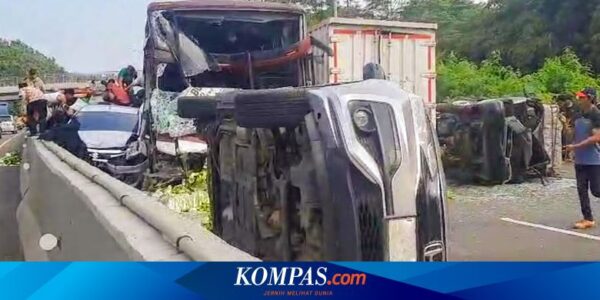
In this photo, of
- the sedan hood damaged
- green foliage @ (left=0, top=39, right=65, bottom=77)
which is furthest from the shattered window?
the sedan hood damaged

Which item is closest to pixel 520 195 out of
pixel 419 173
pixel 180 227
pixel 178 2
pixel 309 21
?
pixel 419 173

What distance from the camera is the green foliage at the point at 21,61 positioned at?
2.36 m

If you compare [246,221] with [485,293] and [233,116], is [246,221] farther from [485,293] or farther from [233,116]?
[485,293]

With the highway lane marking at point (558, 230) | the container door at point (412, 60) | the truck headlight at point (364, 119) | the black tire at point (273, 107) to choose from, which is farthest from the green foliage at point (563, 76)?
the black tire at point (273, 107)

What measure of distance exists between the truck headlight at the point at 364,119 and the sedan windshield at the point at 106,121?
3.68ft

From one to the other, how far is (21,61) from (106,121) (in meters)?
1.05

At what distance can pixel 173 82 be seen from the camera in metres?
2.64

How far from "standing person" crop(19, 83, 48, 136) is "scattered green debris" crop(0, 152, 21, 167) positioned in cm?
19

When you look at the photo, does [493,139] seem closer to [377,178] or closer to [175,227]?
[377,178]

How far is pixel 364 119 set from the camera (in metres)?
2.25

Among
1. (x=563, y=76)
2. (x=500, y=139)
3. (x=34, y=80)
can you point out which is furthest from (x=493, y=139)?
(x=34, y=80)

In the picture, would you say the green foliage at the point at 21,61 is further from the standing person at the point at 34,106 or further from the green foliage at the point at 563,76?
the green foliage at the point at 563,76

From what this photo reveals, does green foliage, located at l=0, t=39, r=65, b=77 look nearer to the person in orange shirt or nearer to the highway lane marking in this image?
the person in orange shirt

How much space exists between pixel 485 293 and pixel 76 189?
4.99 ft
